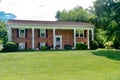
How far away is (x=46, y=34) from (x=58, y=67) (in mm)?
23571

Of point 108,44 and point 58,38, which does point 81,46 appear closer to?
point 108,44

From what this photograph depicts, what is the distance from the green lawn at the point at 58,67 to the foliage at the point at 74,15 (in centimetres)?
4418

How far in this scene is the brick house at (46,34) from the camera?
45.5 meters

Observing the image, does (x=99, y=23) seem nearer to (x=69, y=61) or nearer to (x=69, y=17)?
(x=69, y=61)

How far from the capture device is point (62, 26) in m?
47.2

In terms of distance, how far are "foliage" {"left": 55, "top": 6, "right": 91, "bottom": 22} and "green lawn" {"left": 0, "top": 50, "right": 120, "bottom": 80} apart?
145 feet

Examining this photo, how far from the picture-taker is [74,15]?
80.2 meters

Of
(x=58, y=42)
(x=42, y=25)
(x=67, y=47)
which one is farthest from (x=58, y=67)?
(x=58, y=42)

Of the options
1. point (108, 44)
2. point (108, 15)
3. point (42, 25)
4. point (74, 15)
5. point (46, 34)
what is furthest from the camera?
point (74, 15)

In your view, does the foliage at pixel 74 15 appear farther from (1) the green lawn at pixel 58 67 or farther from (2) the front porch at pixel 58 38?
(1) the green lawn at pixel 58 67

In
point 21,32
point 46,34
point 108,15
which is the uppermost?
point 108,15

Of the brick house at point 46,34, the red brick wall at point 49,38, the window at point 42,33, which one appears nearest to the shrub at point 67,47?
the brick house at point 46,34

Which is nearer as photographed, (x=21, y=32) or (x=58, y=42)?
(x=21, y=32)

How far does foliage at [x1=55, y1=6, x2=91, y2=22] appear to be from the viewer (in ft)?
252
